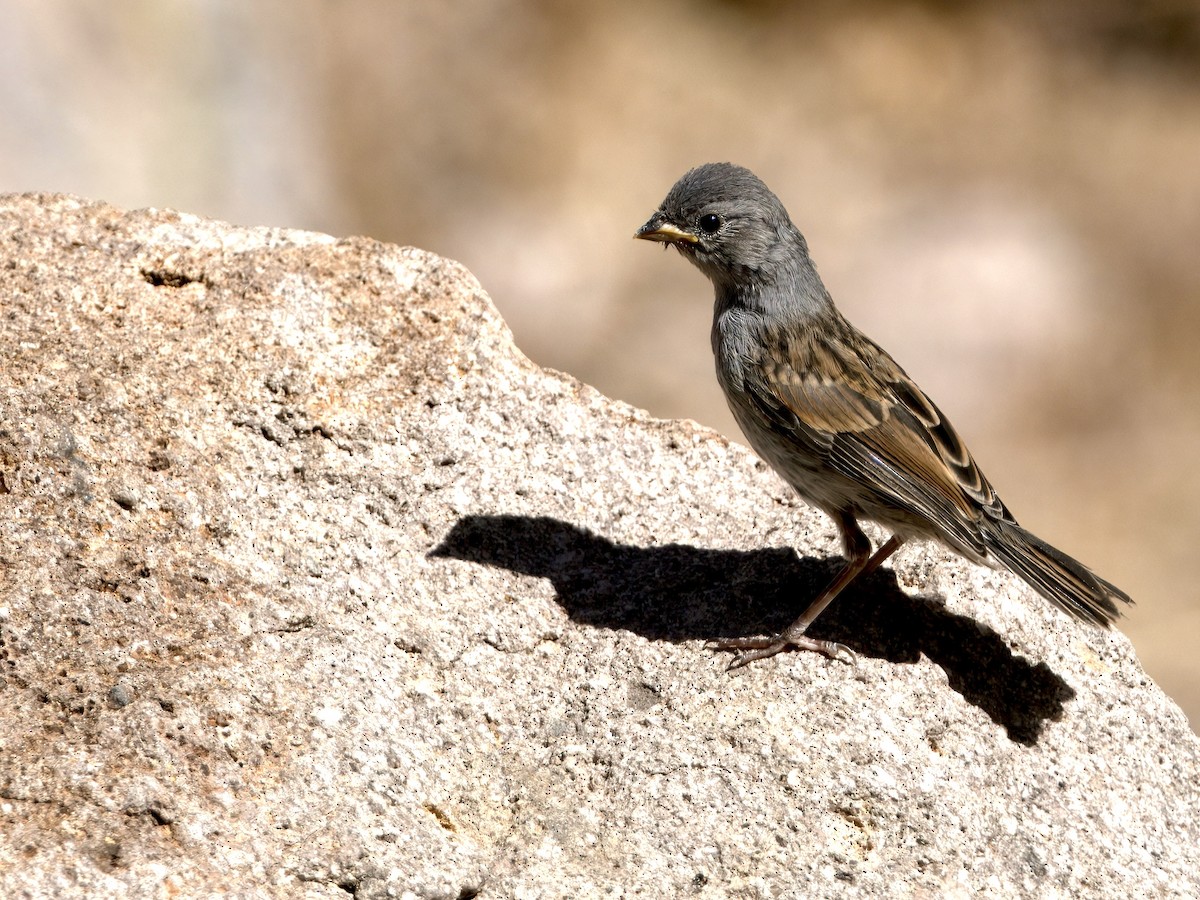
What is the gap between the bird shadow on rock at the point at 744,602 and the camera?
4.76m

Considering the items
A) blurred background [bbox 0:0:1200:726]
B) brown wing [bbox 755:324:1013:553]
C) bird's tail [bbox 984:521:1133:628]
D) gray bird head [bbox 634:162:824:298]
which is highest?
blurred background [bbox 0:0:1200:726]

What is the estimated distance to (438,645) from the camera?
14.6 feet

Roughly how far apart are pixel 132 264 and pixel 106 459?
107cm

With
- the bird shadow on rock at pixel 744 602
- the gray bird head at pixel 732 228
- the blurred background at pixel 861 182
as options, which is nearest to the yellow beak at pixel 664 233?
the gray bird head at pixel 732 228

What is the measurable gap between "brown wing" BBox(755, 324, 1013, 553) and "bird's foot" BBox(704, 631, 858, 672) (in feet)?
1.98

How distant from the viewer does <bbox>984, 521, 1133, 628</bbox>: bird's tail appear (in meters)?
4.64

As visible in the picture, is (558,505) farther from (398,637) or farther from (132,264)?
(132,264)

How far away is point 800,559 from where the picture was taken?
5238 mm

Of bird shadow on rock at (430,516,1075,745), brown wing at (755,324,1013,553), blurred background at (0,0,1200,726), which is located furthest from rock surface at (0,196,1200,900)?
blurred background at (0,0,1200,726)

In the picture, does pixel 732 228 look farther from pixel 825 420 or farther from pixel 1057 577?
pixel 1057 577

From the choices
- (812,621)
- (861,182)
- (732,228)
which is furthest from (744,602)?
(861,182)

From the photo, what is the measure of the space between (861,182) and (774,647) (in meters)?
8.81

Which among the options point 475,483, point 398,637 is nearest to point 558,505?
point 475,483

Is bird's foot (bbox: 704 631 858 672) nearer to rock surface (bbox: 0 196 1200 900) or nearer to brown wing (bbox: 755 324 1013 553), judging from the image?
rock surface (bbox: 0 196 1200 900)
